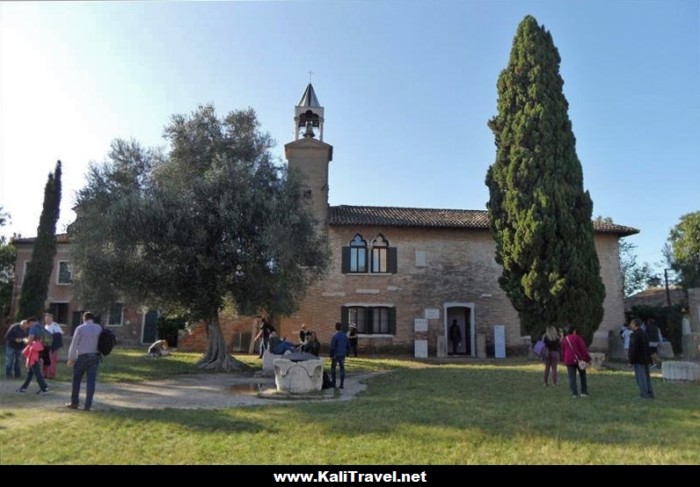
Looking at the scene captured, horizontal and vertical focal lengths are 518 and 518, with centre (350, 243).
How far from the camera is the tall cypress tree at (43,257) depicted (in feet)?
84.2

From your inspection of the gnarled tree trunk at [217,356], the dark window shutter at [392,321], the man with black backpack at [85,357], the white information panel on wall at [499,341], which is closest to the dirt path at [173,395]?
the man with black backpack at [85,357]

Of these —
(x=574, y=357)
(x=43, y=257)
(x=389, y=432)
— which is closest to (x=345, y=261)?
(x=574, y=357)

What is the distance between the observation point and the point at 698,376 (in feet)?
45.3

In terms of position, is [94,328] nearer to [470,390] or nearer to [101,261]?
[101,261]

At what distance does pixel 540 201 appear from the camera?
18.9 metres

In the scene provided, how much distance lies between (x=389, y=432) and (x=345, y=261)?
17.6 m

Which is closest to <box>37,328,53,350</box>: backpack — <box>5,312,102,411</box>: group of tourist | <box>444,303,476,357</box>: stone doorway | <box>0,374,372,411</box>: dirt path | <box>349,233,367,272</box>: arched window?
<box>5,312,102,411</box>: group of tourist

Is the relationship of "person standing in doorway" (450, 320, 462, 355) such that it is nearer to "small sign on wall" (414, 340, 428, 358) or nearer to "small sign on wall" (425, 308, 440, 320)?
"small sign on wall" (425, 308, 440, 320)

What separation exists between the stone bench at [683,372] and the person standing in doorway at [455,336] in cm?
1168

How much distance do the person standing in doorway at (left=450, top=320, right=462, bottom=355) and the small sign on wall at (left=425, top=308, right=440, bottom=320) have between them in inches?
41.9

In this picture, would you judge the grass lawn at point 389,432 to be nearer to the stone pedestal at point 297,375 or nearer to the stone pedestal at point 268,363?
the stone pedestal at point 297,375

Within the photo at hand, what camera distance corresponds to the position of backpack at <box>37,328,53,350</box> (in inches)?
469

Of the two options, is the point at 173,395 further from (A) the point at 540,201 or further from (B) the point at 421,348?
(B) the point at 421,348
